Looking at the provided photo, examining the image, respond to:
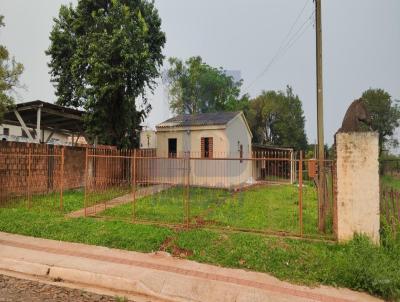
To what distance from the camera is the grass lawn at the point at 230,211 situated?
26.9 ft

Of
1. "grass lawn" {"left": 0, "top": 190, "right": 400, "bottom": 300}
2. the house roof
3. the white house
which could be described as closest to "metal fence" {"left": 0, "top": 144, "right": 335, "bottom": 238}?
"grass lawn" {"left": 0, "top": 190, "right": 400, "bottom": 300}

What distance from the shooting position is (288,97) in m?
43.1

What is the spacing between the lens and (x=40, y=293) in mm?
4809

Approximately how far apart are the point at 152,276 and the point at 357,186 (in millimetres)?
4515

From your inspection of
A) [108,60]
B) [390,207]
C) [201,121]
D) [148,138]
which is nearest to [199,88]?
[148,138]

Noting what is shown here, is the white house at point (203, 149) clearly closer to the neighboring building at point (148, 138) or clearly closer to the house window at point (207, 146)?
the house window at point (207, 146)

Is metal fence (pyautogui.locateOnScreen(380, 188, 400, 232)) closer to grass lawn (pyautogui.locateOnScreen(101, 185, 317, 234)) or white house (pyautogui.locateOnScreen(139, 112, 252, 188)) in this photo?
grass lawn (pyautogui.locateOnScreen(101, 185, 317, 234))

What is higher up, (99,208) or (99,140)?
(99,140)

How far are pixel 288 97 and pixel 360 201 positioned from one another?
3894cm

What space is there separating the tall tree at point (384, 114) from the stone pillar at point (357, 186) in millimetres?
32321

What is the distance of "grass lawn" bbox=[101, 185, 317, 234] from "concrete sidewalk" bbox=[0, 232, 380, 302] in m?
2.23

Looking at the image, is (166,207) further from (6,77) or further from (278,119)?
(278,119)

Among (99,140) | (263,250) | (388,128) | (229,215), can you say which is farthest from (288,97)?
(263,250)

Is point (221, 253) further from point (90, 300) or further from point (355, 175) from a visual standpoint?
point (355, 175)
